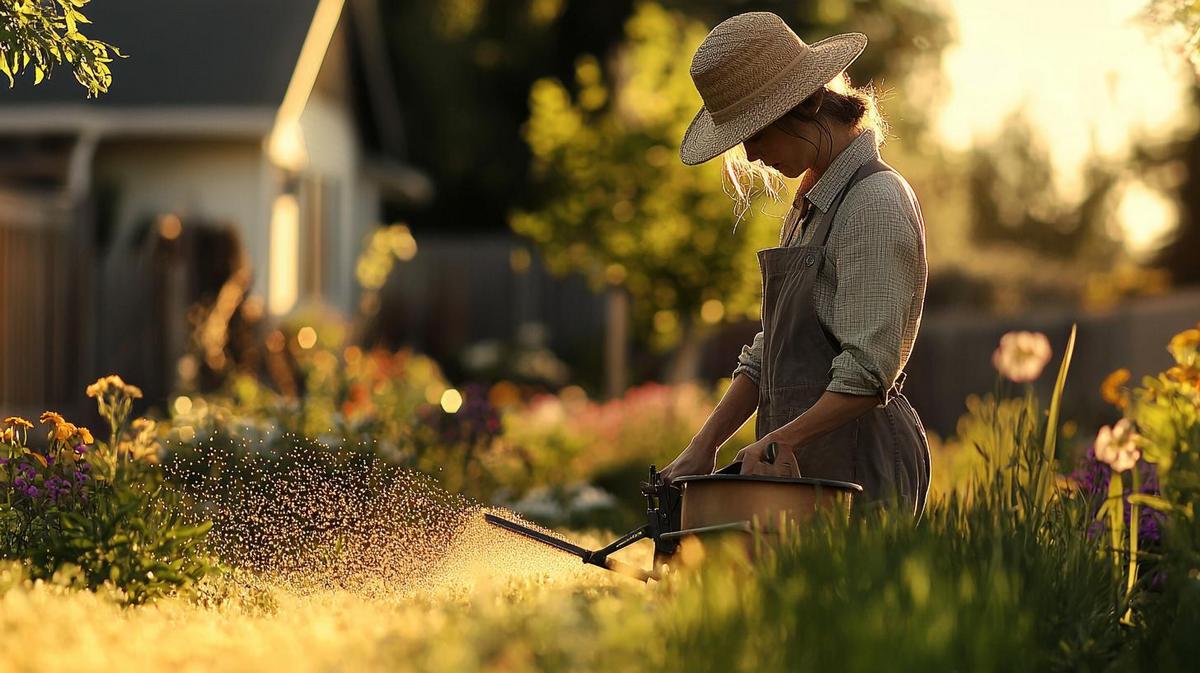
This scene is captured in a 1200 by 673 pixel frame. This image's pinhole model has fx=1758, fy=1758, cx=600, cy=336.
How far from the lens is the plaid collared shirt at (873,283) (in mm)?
3885

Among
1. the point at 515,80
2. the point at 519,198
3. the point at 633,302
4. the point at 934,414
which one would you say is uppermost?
the point at 515,80

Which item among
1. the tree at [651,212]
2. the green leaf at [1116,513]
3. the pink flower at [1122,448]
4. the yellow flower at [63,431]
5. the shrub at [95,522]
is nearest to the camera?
the green leaf at [1116,513]

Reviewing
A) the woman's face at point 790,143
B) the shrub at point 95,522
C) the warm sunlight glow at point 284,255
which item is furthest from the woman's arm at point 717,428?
the warm sunlight glow at point 284,255

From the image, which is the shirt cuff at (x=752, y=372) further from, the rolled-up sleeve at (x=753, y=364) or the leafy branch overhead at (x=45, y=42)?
the leafy branch overhead at (x=45, y=42)

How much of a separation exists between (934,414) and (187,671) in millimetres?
16942

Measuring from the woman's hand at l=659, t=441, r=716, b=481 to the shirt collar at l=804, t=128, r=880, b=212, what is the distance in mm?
671

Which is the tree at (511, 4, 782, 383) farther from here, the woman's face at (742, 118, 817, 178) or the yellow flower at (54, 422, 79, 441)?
the woman's face at (742, 118, 817, 178)

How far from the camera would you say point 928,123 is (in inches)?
1067

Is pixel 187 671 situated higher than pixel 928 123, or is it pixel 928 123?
pixel 928 123

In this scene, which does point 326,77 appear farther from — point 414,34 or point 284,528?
point 284,528

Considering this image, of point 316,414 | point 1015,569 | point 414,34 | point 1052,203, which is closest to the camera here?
point 1015,569

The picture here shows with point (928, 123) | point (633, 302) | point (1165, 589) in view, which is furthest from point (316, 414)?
point (928, 123)

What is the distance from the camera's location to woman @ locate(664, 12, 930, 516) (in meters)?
3.90

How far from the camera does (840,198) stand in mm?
4113
